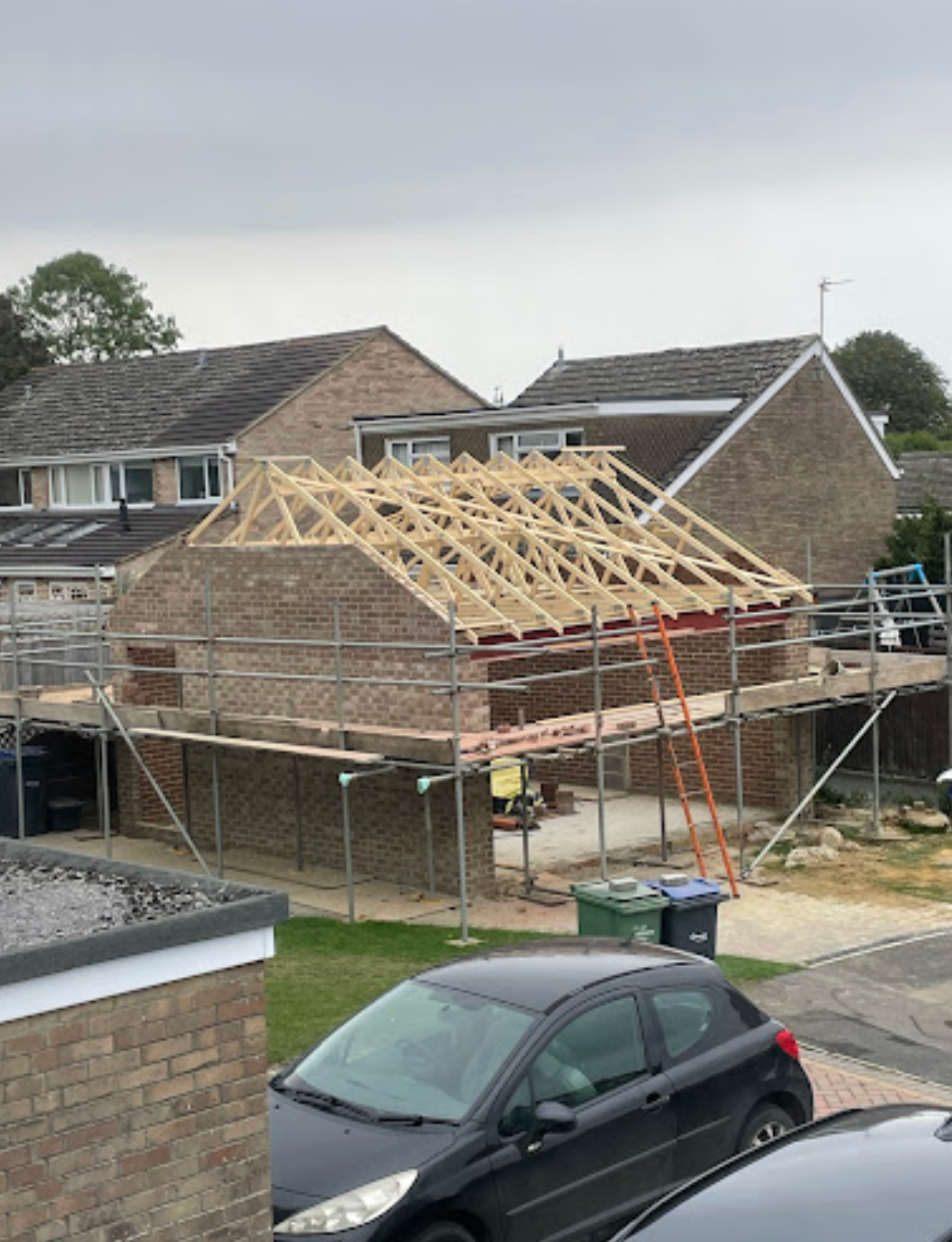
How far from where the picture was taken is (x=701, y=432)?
2803cm

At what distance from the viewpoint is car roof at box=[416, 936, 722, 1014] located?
9336 mm

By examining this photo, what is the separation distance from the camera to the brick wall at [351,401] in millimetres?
33906

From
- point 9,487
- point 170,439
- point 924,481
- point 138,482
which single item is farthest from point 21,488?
point 924,481

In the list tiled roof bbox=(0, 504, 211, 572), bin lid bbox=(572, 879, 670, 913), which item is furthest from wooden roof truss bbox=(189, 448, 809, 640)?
tiled roof bbox=(0, 504, 211, 572)

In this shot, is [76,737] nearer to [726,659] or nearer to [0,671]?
[0,671]

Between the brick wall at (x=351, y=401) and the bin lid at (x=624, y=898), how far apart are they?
20.2 m

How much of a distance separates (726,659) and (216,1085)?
16.1 meters

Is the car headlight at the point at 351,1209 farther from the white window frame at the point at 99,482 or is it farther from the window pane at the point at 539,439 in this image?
the white window frame at the point at 99,482

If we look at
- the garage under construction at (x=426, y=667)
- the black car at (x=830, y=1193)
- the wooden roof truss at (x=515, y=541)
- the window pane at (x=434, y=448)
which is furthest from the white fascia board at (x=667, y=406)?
the black car at (x=830, y=1193)

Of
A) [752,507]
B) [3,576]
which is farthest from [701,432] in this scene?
[3,576]

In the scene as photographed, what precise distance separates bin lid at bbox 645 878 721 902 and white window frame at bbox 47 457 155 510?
22.8 metres

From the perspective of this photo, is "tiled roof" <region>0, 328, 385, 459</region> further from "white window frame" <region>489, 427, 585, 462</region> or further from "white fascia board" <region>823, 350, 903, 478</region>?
"white fascia board" <region>823, 350, 903, 478</region>

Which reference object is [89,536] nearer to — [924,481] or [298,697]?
[298,697]

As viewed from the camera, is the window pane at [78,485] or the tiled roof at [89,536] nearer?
the tiled roof at [89,536]
